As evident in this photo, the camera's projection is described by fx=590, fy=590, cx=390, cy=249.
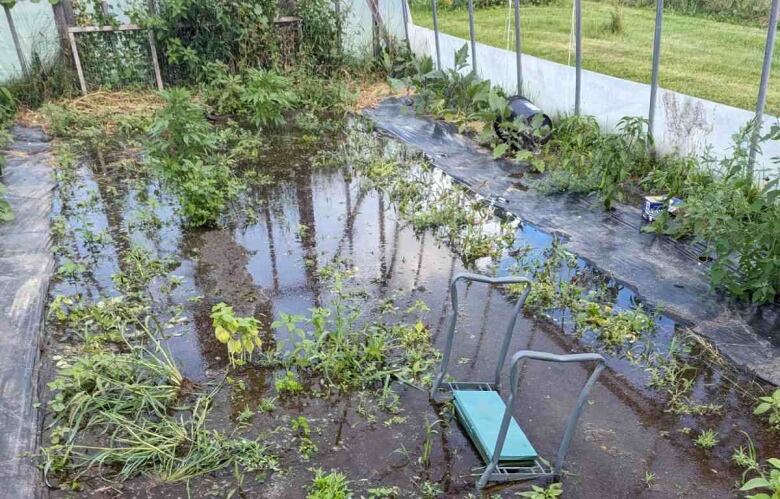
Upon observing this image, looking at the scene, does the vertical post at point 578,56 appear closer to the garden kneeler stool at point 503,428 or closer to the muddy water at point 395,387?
the muddy water at point 395,387

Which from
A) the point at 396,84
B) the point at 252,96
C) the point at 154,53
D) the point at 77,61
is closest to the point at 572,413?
the point at 252,96

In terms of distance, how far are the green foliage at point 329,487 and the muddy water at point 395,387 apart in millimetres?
57

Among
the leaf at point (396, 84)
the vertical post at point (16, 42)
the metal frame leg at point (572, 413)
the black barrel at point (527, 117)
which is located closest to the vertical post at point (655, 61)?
the black barrel at point (527, 117)

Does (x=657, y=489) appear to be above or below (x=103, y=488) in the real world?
below

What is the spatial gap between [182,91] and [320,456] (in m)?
3.47

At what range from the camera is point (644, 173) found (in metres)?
5.43

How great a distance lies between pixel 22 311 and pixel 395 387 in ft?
7.72

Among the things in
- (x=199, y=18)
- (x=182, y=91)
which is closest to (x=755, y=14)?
(x=199, y=18)

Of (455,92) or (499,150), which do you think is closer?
(499,150)

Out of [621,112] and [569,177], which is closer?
[569,177]

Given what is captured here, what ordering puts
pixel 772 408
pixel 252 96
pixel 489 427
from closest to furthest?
pixel 489 427, pixel 772 408, pixel 252 96

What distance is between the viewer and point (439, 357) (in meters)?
3.35

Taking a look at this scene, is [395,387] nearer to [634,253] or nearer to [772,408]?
[772,408]

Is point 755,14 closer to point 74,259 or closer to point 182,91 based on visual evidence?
point 182,91
